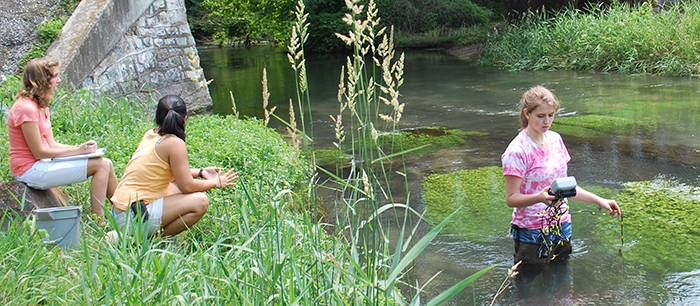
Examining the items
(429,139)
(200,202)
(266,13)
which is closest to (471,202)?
(200,202)

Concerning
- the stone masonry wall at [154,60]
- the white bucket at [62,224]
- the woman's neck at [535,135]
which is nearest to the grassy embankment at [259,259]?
the white bucket at [62,224]

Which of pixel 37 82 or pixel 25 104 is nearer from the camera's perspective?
pixel 25 104

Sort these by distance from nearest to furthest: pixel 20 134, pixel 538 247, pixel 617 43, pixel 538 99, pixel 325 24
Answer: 1. pixel 538 99
2. pixel 538 247
3. pixel 20 134
4. pixel 617 43
5. pixel 325 24

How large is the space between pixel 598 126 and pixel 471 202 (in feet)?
12.2

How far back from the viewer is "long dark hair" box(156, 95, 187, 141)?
3822mm

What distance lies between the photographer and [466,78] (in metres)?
15.3

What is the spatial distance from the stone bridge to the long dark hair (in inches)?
142

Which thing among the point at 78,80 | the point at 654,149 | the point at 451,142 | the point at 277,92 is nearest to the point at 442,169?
the point at 451,142

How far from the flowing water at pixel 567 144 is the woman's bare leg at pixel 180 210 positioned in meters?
1.60

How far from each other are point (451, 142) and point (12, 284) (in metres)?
6.03

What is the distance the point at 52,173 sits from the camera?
168 inches

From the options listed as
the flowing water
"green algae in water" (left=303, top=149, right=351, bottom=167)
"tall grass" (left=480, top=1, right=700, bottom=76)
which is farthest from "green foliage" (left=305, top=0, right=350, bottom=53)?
"green algae in water" (left=303, top=149, right=351, bottom=167)

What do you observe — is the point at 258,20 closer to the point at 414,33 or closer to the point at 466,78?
the point at 414,33

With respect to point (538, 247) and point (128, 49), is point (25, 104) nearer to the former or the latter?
point (538, 247)
